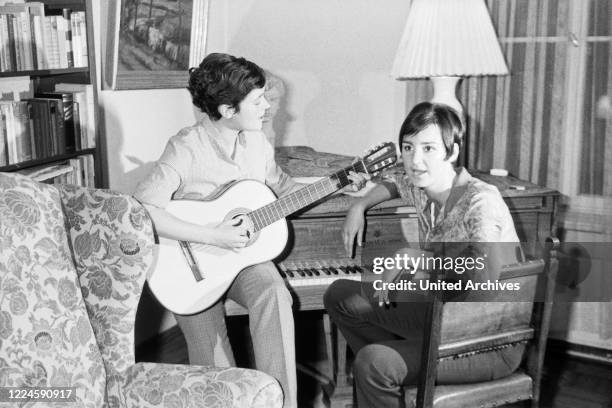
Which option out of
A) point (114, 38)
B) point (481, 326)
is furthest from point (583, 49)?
point (114, 38)

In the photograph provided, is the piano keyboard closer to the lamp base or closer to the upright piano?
the upright piano

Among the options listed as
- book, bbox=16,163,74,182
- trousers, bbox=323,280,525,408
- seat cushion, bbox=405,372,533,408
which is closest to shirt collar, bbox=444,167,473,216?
trousers, bbox=323,280,525,408

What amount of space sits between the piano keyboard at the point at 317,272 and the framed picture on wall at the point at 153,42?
109cm

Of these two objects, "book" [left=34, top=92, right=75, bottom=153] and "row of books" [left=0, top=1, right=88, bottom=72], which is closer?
"row of books" [left=0, top=1, right=88, bottom=72]

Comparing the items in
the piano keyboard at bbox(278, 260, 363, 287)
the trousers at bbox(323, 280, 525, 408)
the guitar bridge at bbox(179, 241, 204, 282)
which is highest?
the guitar bridge at bbox(179, 241, 204, 282)

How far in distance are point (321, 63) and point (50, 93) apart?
1.49 meters

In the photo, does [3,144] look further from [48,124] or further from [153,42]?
[153,42]

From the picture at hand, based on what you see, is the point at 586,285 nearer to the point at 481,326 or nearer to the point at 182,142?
the point at 481,326

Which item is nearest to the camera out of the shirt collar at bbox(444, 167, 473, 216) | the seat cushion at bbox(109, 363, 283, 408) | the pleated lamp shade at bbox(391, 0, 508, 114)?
the seat cushion at bbox(109, 363, 283, 408)

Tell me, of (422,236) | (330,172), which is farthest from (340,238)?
(422,236)

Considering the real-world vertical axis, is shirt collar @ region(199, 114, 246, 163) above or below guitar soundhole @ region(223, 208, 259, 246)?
above

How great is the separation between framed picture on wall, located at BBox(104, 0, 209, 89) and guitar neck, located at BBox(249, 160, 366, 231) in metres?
1.01

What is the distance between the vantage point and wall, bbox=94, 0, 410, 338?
11.9 ft

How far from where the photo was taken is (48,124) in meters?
2.63
